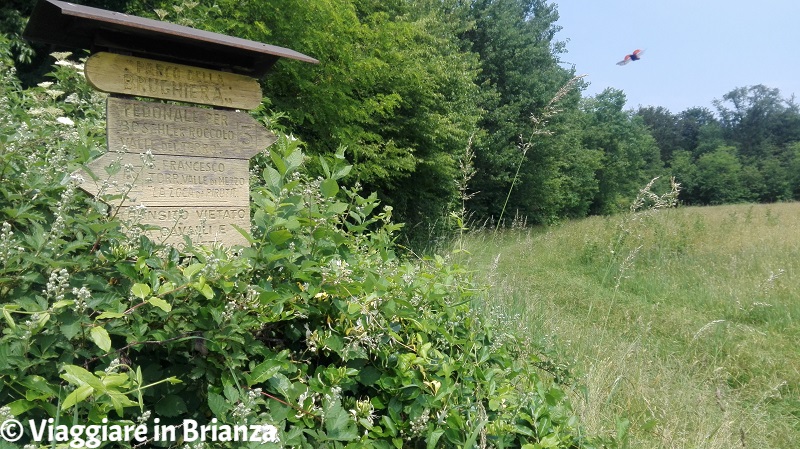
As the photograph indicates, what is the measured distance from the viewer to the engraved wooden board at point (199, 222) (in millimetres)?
2588

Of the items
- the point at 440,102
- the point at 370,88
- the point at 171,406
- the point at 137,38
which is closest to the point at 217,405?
the point at 171,406

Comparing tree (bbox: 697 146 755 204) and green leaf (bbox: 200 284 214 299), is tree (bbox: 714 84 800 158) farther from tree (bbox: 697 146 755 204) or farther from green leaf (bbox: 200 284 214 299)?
green leaf (bbox: 200 284 214 299)

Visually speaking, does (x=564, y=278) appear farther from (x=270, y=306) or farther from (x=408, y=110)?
(x=270, y=306)

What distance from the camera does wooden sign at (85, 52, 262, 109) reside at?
260 centimetres

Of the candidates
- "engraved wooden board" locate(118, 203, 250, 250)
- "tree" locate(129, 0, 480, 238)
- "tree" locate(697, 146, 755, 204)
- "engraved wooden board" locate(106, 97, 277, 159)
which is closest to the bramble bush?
"engraved wooden board" locate(106, 97, 277, 159)

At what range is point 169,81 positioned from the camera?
9.12 ft

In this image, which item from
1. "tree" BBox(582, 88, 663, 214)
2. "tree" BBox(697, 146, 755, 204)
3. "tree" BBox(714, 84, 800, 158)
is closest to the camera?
"tree" BBox(582, 88, 663, 214)

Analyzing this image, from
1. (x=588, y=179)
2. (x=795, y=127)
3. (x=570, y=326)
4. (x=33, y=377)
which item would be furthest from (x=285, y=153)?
(x=795, y=127)

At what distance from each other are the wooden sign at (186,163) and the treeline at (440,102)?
140cm

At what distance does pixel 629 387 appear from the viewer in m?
3.34

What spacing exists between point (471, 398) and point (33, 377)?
1.36 metres

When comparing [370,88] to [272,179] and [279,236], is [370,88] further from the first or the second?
[279,236]

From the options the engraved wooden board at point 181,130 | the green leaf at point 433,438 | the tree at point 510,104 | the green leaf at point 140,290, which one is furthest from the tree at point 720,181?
the green leaf at point 140,290

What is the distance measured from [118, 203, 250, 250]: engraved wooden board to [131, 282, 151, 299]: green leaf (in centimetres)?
104
